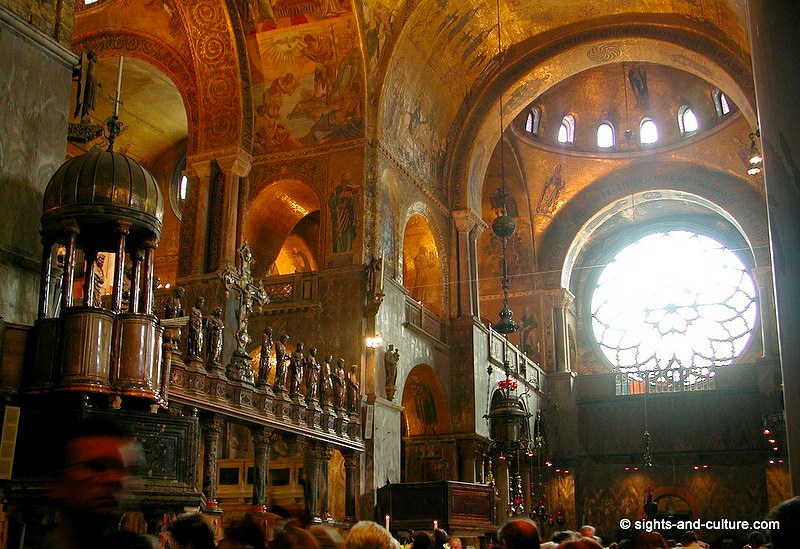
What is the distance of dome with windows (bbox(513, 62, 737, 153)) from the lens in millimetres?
31125

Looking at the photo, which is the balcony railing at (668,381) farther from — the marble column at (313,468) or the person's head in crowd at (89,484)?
the person's head in crowd at (89,484)

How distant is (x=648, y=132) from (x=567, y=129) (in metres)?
2.75

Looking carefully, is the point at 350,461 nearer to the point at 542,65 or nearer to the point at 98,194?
the point at 98,194

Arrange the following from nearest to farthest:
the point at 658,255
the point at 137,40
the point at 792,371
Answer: the point at 792,371
the point at 137,40
the point at 658,255

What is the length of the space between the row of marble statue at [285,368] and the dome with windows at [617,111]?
1520cm

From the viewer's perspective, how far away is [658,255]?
34094 mm

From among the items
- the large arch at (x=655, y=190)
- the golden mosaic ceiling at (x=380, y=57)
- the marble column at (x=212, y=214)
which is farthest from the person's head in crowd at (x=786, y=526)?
the large arch at (x=655, y=190)

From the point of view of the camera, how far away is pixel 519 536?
4.00 meters

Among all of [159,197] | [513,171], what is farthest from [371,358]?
[513,171]

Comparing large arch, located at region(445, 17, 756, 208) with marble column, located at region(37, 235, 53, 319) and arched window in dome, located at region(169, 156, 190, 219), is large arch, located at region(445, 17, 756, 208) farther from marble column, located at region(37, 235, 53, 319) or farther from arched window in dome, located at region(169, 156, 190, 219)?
marble column, located at region(37, 235, 53, 319)

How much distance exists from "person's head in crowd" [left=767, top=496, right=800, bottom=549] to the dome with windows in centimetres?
2903

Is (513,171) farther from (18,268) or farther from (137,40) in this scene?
(18,268)

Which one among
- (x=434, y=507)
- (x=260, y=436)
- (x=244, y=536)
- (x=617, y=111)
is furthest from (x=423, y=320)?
(x=244, y=536)

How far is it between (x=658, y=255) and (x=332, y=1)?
1834 centimetres
